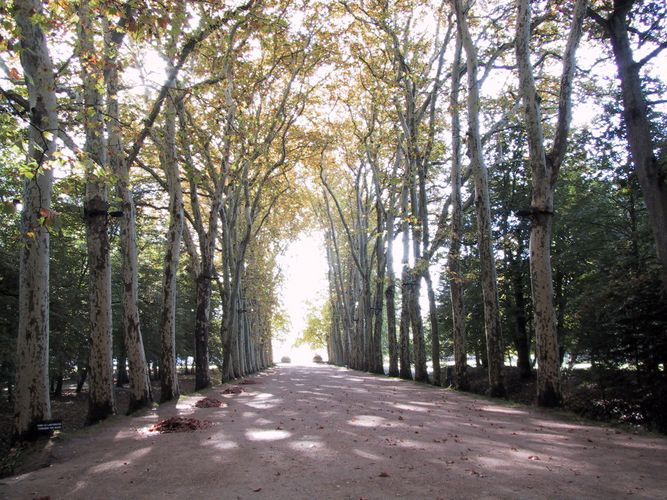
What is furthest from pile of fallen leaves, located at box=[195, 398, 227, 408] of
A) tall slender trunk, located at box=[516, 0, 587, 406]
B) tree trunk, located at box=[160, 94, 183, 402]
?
tall slender trunk, located at box=[516, 0, 587, 406]

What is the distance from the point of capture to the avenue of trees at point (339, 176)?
7180 millimetres

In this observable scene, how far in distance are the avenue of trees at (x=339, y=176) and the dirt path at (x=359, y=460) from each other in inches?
77.2

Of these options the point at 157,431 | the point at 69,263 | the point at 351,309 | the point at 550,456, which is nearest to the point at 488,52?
the point at 550,456

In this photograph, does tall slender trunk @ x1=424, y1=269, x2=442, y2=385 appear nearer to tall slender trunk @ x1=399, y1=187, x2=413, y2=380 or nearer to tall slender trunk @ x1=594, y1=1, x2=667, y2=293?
tall slender trunk @ x1=399, y1=187, x2=413, y2=380

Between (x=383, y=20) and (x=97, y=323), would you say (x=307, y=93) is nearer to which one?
(x=383, y=20)

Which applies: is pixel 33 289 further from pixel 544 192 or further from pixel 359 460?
pixel 544 192

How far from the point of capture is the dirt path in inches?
170

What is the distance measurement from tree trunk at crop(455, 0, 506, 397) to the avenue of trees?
0.05 metres

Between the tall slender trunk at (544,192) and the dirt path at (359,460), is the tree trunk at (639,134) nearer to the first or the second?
the tall slender trunk at (544,192)

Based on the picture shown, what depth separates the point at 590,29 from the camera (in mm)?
12930

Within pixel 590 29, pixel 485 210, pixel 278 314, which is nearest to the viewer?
pixel 485 210

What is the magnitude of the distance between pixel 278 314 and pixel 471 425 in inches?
1678

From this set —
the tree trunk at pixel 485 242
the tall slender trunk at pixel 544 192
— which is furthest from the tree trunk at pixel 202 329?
the tall slender trunk at pixel 544 192

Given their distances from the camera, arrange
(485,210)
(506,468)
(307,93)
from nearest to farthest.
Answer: (506,468) < (485,210) < (307,93)
